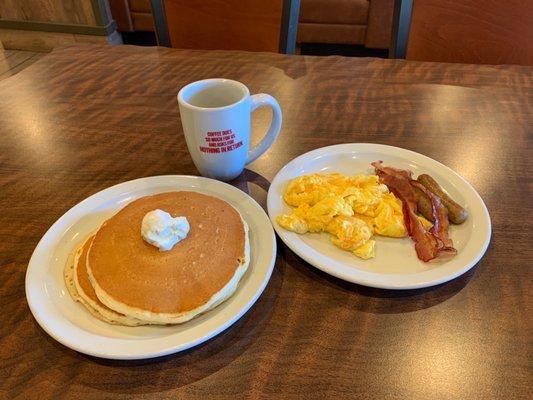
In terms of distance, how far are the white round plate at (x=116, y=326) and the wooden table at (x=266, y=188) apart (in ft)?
0.14

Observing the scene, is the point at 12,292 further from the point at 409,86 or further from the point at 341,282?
the point at 409,86

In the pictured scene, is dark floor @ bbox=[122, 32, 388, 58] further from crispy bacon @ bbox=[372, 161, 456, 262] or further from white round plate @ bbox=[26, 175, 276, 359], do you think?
white round plate @ bbox=[26, 175, 276, 359]

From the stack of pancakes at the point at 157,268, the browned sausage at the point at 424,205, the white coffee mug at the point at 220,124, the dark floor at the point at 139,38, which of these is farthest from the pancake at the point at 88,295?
the dark floor at the point at 139,38

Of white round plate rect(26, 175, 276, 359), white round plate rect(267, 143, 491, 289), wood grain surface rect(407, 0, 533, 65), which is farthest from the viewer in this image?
wood grain surface rect(407, 0, 533, 65)

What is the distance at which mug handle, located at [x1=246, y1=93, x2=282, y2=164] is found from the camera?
3.10 feet

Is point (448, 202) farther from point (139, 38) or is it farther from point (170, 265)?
point (139, 38)

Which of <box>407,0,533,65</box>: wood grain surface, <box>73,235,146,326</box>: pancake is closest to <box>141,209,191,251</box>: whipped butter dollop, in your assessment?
<box>73,235,146,326</box>: pancake

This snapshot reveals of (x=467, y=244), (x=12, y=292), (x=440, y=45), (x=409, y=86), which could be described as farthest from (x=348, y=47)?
(x=12, y=292)

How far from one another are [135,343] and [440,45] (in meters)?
1.60

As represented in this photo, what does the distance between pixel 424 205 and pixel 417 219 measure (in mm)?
51

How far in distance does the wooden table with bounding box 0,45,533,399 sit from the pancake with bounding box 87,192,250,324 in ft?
0.25

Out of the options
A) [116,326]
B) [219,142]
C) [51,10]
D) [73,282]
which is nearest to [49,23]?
[51,10]

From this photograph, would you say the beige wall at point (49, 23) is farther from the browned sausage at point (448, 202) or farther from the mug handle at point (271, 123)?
the browned sausage at point (448, 202)

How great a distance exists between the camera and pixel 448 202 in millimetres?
869
